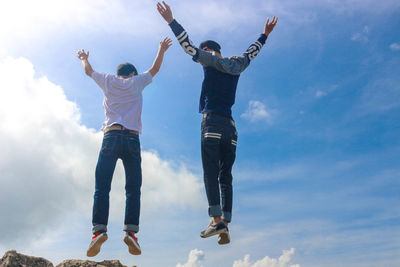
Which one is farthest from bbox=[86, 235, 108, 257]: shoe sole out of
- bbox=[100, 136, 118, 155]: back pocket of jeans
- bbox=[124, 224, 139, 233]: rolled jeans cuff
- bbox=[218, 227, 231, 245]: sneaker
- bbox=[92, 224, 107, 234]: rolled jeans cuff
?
bbox=[218, 227, 231, 245]: sneaker

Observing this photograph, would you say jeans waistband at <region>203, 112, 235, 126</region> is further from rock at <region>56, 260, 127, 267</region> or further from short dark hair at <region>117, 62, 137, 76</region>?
rock at <region>56, 260, 127, 267</region>

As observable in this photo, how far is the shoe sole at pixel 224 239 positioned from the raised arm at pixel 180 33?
3972 mm

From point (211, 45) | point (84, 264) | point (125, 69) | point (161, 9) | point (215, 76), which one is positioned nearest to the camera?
point (84, 264)

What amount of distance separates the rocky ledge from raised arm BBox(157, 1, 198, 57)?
4.71 m

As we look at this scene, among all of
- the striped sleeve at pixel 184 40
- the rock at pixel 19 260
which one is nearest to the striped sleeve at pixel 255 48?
the striped sleeve at pixel 184 40

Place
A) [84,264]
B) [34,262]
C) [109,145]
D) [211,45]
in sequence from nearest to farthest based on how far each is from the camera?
1. [34,262]
2. [84,264]
3. [109,145]
4. [211,45]

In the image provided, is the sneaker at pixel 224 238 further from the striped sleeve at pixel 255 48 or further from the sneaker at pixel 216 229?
the striped sleeve at pixel 255 48

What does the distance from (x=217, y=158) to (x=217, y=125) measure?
2.37 ft

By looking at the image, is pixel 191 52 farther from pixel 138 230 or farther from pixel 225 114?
pixel 138 230

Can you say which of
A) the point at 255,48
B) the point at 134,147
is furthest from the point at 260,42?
the point at 134,147

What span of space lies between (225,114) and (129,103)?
7.16 feet

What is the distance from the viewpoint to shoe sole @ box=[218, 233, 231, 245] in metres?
8.75

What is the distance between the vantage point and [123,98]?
9.38 metres

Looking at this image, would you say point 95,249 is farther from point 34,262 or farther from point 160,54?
point 160,54
